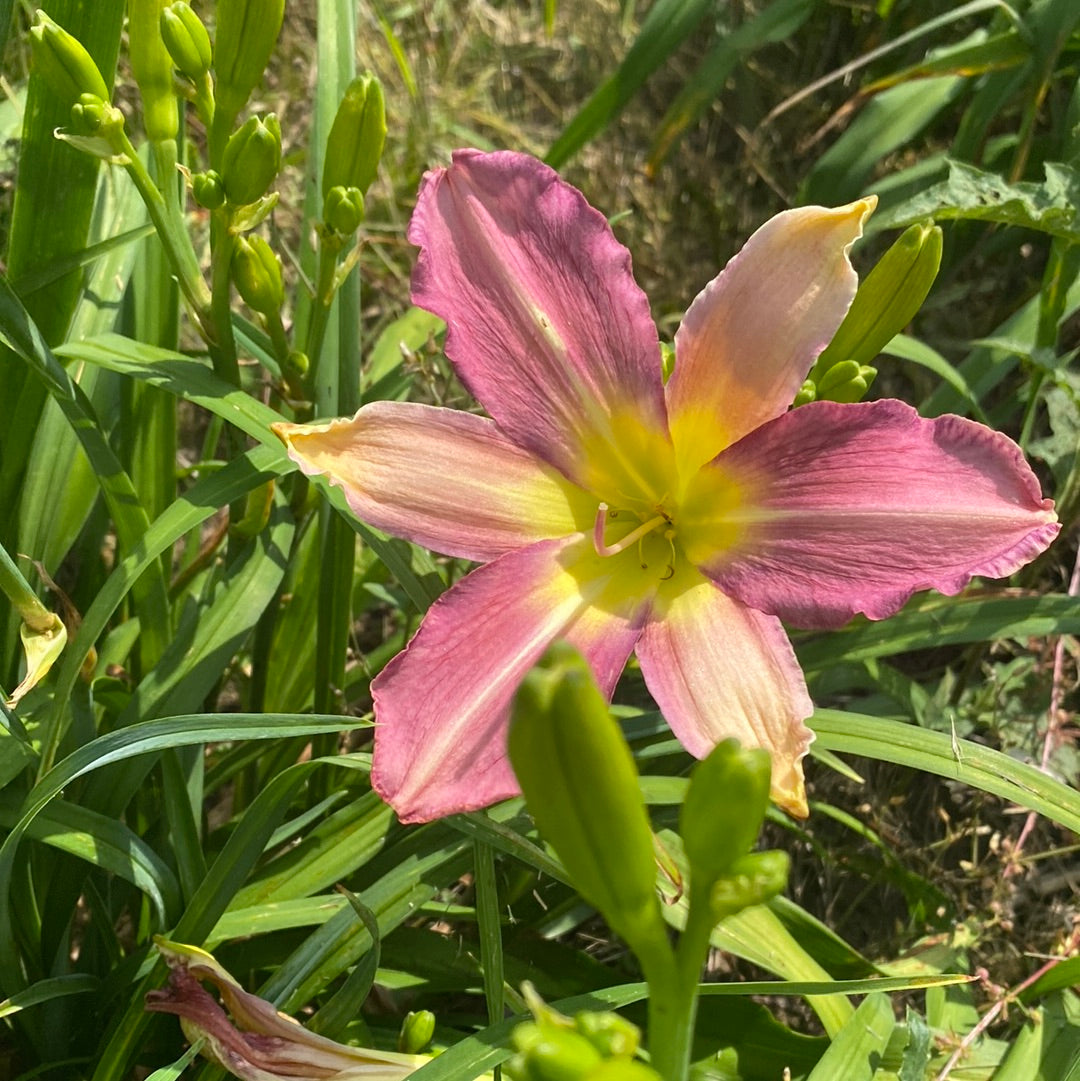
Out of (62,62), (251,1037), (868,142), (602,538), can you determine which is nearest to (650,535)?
(602,538)

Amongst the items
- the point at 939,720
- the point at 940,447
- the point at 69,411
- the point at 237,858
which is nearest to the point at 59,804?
the point at 237,858

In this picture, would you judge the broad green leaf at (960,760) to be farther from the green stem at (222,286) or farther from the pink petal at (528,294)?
the green stem at (222,286)

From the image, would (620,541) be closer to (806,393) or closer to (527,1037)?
(806,393)

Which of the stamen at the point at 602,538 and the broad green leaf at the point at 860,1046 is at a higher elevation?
the stamen at the point at 602,538

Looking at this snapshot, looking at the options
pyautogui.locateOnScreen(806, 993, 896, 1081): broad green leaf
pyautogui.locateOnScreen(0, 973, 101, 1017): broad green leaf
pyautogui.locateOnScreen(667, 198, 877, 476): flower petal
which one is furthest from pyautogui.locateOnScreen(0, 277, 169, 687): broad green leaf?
pyautogui.locateOnScreen(806, 993, 896, 1081): broad green leaf

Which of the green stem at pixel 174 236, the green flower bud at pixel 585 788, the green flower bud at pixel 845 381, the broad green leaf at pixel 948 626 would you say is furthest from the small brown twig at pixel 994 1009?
the green stem at pixel 174 236

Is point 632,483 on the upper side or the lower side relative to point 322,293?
lower

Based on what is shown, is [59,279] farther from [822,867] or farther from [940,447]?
[822,867]
